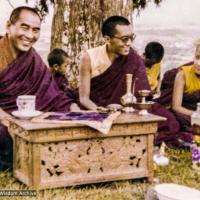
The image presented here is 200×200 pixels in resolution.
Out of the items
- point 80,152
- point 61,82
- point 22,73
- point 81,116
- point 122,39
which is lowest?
point 80,152

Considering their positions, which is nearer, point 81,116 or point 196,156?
point 81,116

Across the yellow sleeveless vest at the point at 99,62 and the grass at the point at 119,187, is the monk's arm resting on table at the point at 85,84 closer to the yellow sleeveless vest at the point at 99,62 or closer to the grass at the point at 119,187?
the yellow sleeveless vest at the point at 99,62

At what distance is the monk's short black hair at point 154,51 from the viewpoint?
765cm

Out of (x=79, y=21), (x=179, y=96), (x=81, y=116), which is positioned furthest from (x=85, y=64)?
(x=79, y=21)

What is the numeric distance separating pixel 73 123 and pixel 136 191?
2.15ft

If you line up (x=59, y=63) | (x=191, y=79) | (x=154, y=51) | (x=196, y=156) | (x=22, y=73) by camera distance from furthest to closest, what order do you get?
(x=154, y=51) < (x=59, y=63) < (x=191, y=79) < (x=196, y=156) < (x=22, y=73)

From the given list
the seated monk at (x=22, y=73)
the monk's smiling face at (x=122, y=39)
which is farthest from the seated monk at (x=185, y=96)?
the seated monk at (x=22, y=73)

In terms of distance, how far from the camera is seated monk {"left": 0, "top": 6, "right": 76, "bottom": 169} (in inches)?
180

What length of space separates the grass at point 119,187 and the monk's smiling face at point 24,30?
39.8 inches

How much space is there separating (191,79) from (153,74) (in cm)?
216

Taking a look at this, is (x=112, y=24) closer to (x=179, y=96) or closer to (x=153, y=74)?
(x=179, y=96)

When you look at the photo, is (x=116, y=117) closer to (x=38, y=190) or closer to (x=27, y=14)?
(x=38, y=190)

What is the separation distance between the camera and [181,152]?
5348 mm

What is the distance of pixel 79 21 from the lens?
714 cm
